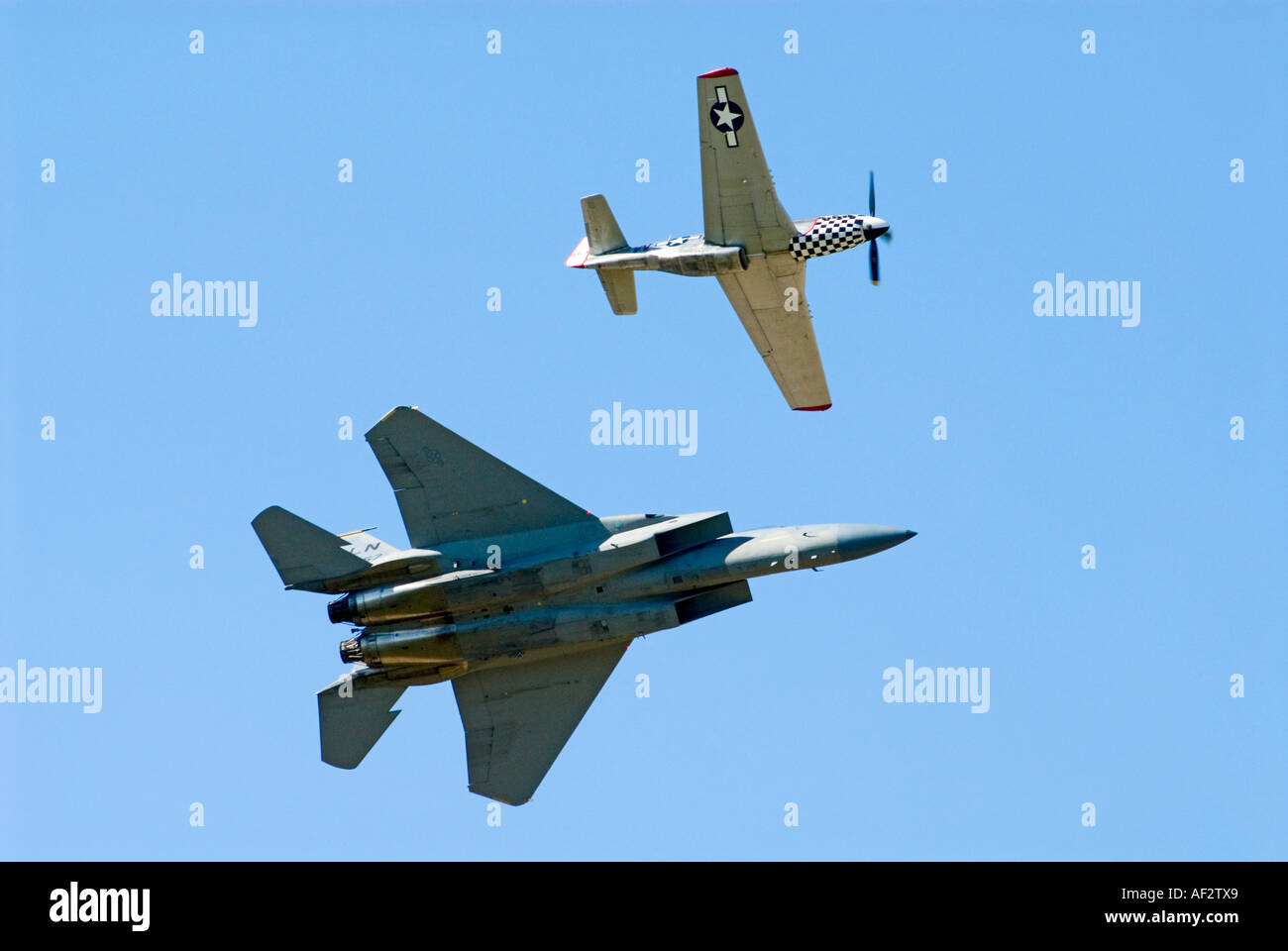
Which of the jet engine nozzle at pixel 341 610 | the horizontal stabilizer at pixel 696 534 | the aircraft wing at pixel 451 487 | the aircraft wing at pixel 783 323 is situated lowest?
the jet engine nozzle at pixel 341 610

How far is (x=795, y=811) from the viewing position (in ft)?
123

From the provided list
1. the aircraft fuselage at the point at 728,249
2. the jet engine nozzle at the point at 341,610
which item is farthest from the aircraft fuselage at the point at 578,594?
the aircraft fuselage at the point at 728,249

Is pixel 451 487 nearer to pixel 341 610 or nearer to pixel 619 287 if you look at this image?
pixel 341 610

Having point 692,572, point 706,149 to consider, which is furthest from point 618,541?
point 706,149

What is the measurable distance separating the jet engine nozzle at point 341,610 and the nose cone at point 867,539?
10.9 meters

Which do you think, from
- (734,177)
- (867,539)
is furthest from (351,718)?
(734,177)

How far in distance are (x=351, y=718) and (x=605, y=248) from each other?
14.1 meters

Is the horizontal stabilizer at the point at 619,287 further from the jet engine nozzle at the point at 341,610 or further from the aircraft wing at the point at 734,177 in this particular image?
the jet engine nozzle at the point at 341,610

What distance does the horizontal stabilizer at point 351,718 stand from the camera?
39.7 metres

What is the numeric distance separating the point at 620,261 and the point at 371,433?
354 inches

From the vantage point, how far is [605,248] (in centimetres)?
4506

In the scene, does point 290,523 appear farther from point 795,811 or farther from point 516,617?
point 795,811
